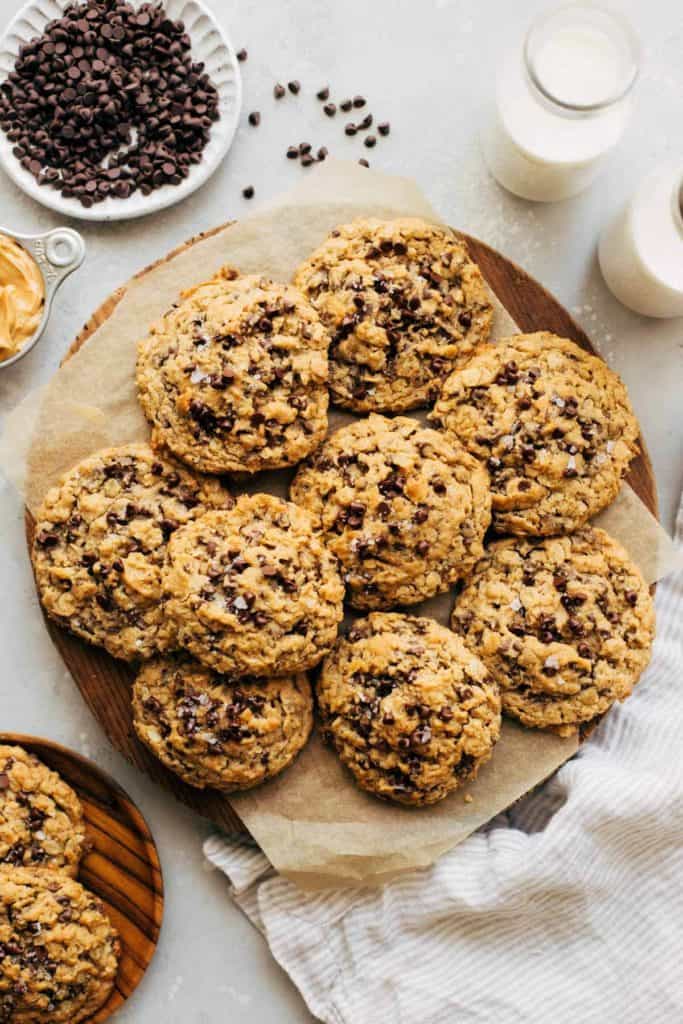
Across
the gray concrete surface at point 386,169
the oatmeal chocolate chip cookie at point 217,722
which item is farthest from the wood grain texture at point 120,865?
the oatmeal chocolate chip cookie at point 217,722

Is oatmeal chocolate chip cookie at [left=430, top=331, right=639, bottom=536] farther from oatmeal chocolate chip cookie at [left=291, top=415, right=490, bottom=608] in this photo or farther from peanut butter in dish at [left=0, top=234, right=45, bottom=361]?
peanut butter in dish at [left=0, top=234, right=45, bottom=361]

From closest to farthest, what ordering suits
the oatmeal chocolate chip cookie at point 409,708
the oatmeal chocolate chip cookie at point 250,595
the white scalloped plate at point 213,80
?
the oatmeal chocolate chip cookie at point 250,595, the oatmeal chocolate chip cookie at point 409,708, the white scalloped plate at point 213,80

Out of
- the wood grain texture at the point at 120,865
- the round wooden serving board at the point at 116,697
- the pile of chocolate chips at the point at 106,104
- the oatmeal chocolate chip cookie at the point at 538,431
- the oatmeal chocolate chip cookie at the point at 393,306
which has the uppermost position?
the pile of chocolate chips at the point at 106,104

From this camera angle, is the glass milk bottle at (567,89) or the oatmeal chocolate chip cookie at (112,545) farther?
the glass milk bottle at (567,89)

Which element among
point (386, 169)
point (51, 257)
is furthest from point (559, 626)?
point (51, 257)

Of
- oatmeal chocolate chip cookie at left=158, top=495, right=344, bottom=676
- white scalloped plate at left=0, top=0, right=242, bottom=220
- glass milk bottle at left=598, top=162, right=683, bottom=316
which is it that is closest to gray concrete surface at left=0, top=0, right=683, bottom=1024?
white scalloped plate at left=0, top=0, right=242, bottom=220

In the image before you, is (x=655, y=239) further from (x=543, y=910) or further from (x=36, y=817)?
(x=36, y=817)

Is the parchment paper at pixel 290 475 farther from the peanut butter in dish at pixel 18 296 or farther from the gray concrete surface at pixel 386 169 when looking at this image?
the gray concrete surface at pixel 386 169
